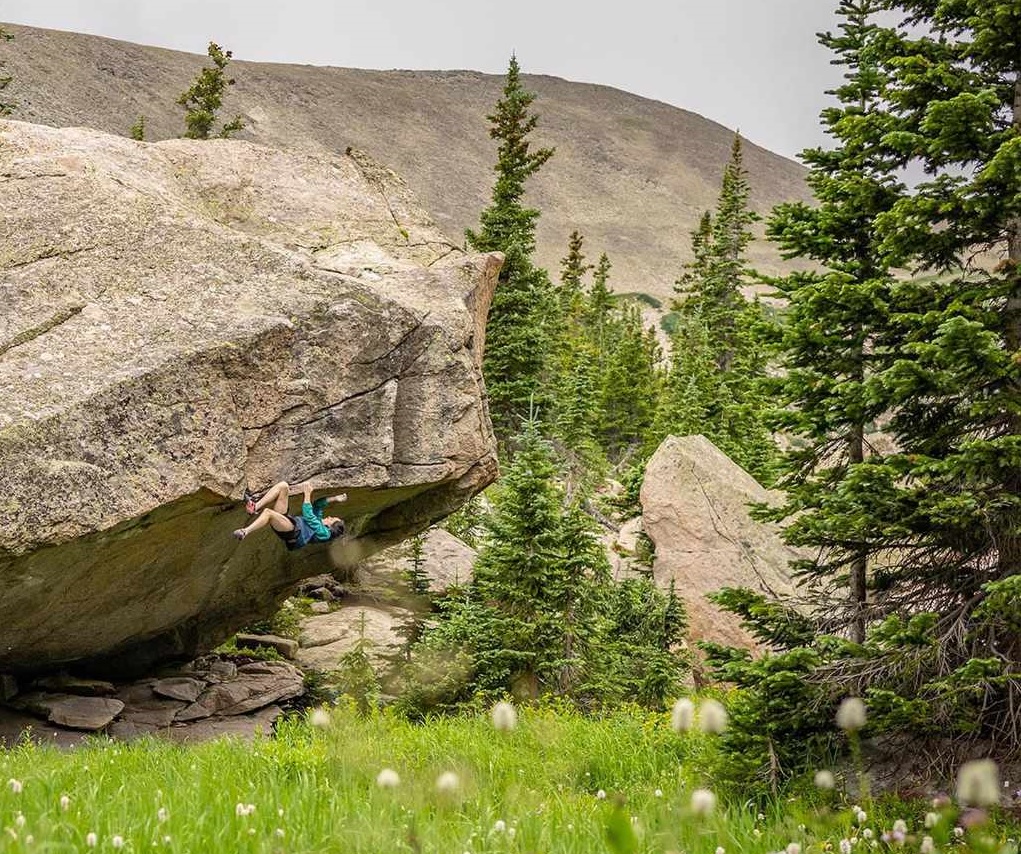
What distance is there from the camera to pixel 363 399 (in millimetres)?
14273

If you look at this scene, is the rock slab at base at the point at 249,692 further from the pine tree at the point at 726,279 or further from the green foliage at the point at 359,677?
the pine tree at the point at 726,279

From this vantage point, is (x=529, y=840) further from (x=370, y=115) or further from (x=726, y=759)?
(x=370, y=115)

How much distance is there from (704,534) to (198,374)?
16019mm

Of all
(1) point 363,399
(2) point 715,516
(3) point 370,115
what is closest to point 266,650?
(1) point 363,399

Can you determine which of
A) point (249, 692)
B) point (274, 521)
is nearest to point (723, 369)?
point (249, 692)

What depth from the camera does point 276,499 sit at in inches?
516

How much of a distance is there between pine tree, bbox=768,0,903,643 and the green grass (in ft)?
9.76

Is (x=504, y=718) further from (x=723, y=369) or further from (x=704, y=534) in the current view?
(x=723, y=369)

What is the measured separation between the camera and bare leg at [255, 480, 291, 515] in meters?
12.8

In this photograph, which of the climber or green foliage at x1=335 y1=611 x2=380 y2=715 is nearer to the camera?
the climber

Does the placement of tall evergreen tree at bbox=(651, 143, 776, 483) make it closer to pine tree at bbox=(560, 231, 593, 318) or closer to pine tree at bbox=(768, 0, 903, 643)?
pine tree at bbox=(560, 231, 593, 318)

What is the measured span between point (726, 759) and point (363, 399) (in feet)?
25.0

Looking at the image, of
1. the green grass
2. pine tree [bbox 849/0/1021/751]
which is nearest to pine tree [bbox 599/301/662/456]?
pine tree [bbox 849/0/1021/751]

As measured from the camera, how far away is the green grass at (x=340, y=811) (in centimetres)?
408
